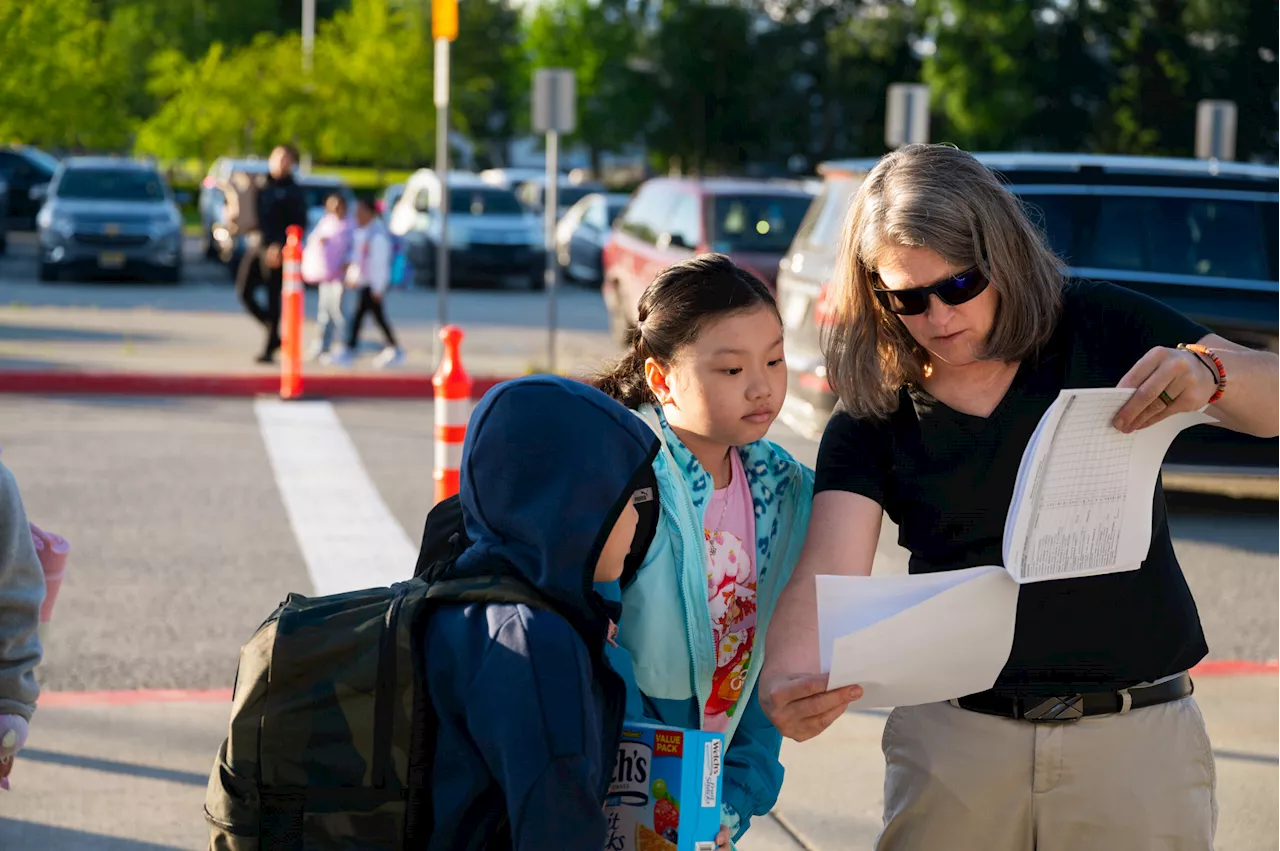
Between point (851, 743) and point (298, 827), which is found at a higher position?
point (298, 827)

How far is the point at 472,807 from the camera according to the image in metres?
2.17

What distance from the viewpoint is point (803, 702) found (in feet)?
7.83

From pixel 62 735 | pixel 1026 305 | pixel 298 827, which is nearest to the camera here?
pixel 298 827

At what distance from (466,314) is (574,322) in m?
1.50

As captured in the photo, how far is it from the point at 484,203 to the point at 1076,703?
24.1m

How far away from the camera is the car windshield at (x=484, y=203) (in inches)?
1015

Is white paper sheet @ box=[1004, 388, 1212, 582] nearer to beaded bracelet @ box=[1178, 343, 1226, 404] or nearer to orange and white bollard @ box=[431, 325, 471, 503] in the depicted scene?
beaded bracelet @ box=[1178, 343, 1226, 404]

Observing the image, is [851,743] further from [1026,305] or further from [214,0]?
[214,0]

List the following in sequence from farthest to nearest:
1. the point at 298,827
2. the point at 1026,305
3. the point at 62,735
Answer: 1. the point at 62,735
2. the point at 1026,305
3. the point at 298,827

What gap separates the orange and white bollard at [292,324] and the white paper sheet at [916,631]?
10763 millimetres

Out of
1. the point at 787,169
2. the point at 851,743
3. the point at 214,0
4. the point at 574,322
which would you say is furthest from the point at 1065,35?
the point at 851,743

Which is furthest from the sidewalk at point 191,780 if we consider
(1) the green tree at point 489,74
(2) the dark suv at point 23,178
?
(1) the green tree at point 489,74

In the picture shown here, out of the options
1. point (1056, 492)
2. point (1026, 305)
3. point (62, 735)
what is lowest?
point (62, 735)

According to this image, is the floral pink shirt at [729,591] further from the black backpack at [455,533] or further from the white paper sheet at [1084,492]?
the white paper sheet at [1084,492]
